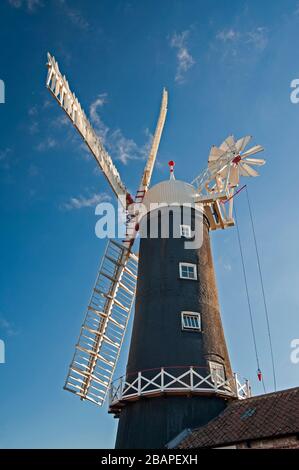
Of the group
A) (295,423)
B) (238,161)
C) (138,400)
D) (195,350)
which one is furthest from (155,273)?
(295,423)

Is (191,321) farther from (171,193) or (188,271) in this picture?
(171,193)

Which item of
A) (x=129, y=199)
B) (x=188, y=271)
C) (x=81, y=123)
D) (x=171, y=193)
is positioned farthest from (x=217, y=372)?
(x=81, y=123)

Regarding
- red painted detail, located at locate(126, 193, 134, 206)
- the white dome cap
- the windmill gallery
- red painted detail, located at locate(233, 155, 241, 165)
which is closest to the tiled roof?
the windmill gallery

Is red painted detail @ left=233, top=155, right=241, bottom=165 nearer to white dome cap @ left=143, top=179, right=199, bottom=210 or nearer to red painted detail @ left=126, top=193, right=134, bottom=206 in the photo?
white dome cap @ left=143, top=179, right=199, bottom=210

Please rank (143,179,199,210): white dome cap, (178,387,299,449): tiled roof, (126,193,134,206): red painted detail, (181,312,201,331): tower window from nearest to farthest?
(178,387,299,449): tiled roof
(181,312,201,331): tower window
(143,179,199,210): white dome cap
(126,193,134,206): red painted detail

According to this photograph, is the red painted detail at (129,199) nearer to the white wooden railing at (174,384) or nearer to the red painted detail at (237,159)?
the red painted detail at (237,159)

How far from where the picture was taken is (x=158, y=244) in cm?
2384

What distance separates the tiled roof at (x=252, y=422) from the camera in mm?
15578

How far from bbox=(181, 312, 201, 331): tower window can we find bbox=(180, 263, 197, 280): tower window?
1951mm

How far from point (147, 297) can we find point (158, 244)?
2.89m

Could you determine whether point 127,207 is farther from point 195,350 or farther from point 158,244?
point 195,350

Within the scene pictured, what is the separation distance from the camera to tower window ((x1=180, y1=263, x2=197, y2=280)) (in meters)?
22.6

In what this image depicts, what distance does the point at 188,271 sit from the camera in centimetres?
2284

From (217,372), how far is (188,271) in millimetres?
4909
